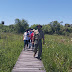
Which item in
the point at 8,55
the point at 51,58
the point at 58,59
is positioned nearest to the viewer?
the point at 58,59

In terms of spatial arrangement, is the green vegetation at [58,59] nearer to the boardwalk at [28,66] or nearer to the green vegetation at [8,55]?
the boardwalk at [28,66]

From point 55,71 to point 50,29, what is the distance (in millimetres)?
75043

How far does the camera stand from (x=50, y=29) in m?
79.9

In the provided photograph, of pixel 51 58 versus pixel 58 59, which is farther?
pixel 51 58

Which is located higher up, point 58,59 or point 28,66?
point 58,59

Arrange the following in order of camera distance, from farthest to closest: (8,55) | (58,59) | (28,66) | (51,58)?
(8,55) → (51,58) → (58,59) → (28,66)

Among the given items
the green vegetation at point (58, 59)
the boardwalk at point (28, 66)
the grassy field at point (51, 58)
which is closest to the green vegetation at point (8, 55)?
the grassy field at point (51, 58)

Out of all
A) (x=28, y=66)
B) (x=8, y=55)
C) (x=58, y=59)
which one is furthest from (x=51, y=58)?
(x=8, y=55)

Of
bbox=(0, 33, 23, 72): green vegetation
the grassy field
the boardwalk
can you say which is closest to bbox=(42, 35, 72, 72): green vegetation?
the grassy field

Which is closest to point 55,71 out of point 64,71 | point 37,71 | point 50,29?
point 64,71

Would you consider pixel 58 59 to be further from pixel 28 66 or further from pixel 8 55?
pixel 8 55

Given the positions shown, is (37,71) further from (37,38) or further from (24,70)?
(37,38)

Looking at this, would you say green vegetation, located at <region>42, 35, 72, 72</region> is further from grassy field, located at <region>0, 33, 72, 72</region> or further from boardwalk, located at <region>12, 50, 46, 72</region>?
boardwalk, located at <region>12, 50, 46, 72</region>

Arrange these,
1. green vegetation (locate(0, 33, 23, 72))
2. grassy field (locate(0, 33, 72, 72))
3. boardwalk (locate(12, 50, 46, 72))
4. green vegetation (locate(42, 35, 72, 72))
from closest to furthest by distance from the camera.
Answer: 1. boardwalk (locate(12, 50, 46, 72))
2. green vegetation (locate(42, 35, 72, 72))
3. grassy field (locate(0, 33, 72, 72))
4. green vegetation (locate(0, 33, 23, 72))
